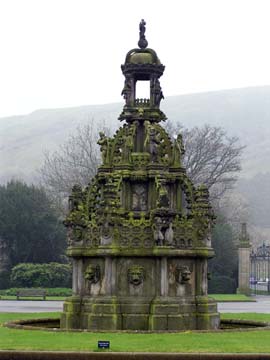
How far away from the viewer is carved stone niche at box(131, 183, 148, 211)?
79.7 feet

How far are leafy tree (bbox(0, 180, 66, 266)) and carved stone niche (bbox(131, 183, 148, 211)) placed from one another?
42.2 metres

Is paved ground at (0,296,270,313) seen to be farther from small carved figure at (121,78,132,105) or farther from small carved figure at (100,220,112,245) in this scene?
small carved figure at (100,220,112,245)

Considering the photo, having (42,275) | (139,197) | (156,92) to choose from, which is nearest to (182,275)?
(139,197)

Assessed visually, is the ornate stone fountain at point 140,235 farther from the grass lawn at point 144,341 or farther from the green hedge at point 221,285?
the green hedge at point 221,285

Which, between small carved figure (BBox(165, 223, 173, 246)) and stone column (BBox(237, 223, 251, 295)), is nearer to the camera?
small carved figure (BBox(165, 223, 173, 246))

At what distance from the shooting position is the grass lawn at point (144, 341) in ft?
58.6

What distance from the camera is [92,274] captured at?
2336cm

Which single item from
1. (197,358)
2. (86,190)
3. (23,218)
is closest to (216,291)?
(23,218)

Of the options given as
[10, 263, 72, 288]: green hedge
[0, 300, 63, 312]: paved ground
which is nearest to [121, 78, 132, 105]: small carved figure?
[0, 300, 63, 312]: paved ground

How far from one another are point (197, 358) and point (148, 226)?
720 centimetres

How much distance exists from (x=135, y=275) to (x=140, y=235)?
108 cm

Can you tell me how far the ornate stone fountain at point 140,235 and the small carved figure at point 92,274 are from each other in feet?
0.09

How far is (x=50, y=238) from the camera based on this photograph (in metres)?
66.3

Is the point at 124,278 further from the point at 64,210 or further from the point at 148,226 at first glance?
the point at 64,210
